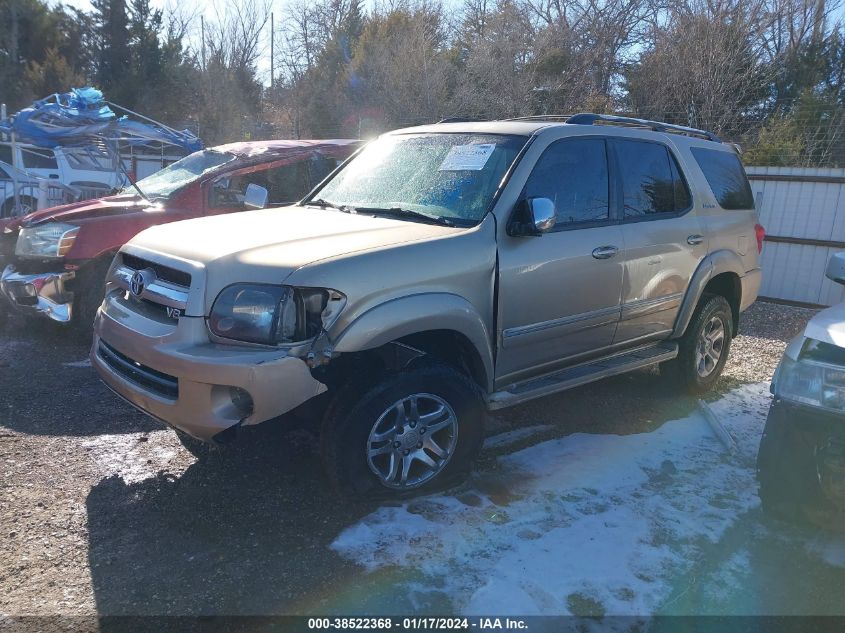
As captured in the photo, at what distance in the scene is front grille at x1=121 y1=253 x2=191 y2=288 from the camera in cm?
338

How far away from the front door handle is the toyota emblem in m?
2.53

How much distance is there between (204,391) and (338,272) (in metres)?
0.80

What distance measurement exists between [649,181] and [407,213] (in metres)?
1.90

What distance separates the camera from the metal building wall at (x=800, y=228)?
29.6 ft

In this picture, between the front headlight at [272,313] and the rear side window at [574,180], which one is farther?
the rear side window at [574,180]

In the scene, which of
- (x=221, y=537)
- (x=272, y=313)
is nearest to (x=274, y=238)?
(x=272, y=313)

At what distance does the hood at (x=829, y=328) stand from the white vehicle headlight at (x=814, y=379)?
3 cm

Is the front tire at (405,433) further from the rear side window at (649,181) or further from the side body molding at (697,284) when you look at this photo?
the side body molding at (697,284)

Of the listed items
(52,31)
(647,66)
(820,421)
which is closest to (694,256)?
(820,421)

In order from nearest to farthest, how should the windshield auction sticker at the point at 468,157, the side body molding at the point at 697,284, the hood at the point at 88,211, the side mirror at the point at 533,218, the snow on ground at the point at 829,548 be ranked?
1. the snow on ground at the point at 829,548
2. the side mirror at the point at 533,218
3. the windshield auction sticker at the point at 468,157
4. the side body molding at the point at 697,284
5. the hood at the point at 88,211

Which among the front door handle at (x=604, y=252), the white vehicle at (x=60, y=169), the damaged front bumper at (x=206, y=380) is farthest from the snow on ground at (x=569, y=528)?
the white vehicle at (x=60, y=169)

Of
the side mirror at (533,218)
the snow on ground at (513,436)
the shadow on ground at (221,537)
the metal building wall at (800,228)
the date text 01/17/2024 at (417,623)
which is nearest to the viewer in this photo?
the date text 01/17/2024 at (417,623)

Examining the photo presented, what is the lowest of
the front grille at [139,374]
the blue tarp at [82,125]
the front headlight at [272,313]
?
the front grille at [139,374]

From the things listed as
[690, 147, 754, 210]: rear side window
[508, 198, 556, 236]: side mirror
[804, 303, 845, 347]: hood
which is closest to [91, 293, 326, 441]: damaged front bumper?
[508, 198, 556, 236]: side mirror
